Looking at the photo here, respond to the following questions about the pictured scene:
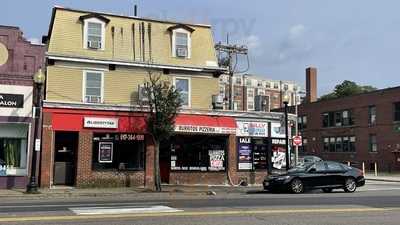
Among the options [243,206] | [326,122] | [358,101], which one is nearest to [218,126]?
[243,206]

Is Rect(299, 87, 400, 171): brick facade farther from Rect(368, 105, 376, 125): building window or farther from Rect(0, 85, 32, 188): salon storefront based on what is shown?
Rect(0, 85, 32, 188): salon storefront

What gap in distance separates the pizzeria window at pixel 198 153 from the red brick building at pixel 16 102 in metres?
7.23

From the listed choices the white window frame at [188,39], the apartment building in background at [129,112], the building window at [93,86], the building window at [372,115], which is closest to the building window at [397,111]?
the building window at [372,115]

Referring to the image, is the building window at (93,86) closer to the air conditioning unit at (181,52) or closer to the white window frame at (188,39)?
the white window frame at (188,39)

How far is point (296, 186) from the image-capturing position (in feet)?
83.8

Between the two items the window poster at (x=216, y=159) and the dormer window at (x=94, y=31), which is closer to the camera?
the window poster at (x=216, y=159)

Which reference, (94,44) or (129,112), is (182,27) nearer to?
(94,44)

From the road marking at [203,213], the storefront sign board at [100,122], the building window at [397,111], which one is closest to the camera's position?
the road marking at [203,213]

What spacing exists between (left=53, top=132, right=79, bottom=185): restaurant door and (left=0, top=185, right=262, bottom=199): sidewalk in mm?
1547

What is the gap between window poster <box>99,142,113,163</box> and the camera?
27.3 m

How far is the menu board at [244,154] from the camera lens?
30438mm

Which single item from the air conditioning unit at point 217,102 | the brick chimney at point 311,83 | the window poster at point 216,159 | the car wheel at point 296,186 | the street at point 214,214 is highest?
the brick chimney at point 311,83

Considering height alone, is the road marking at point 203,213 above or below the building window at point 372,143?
below

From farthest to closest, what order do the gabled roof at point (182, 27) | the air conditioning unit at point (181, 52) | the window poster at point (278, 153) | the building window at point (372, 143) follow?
the building window at point (372, 143)
the gabled roof at point (182, 27)
the air conditioning unit at point (181, 52)
the window poster at point (278, 153)
